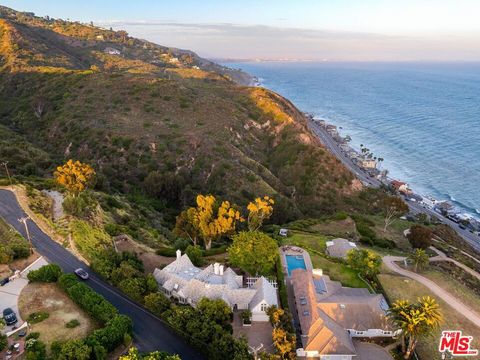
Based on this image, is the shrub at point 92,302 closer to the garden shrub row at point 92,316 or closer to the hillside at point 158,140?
the garden shrub row at point 92,316

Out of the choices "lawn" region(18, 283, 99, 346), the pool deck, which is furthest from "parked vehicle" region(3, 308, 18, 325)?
the pool deck

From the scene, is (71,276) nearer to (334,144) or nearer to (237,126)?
(237,126)

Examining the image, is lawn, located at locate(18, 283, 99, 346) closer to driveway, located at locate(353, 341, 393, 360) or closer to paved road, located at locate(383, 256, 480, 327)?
driveway, located at locate(353, 341, 393, 360)

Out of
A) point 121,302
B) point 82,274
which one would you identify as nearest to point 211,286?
point 121,302

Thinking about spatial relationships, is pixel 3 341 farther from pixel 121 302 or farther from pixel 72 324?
pixel 121 302

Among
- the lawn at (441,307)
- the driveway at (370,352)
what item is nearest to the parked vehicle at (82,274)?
the driveway at (370,352)

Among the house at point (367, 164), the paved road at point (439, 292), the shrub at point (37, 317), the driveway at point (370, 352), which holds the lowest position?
the house at point (367, 164)

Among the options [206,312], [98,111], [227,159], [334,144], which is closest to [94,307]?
[206,312]
